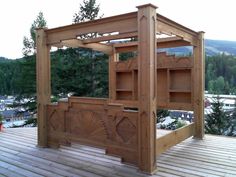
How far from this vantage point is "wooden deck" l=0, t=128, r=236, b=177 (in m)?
3.45

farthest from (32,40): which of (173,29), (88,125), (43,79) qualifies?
(173,29)

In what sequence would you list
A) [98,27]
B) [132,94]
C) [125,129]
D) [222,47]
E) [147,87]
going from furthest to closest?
[222,47] → [132,94] → [98,27] → [125,129] → [147,87]

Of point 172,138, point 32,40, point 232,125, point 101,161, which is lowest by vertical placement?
point 232,125

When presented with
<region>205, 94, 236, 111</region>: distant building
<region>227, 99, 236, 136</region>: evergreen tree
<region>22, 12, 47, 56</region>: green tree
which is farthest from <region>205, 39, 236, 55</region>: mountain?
<region>22, 12, 47, 56</region>: green tree

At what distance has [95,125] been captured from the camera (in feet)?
13.7

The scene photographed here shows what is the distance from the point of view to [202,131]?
5.41 meters

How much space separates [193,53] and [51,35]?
9.87 feet

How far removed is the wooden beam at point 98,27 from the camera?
3688 mm

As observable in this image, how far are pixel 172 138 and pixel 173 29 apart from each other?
74.8 inches

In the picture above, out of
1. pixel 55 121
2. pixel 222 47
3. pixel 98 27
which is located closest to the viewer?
pixel 98 27

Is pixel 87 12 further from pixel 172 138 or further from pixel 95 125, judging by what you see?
pixel 172 138

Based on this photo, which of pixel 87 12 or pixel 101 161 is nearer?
pixel 101 161

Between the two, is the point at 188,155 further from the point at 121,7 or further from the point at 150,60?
the point at 121,7

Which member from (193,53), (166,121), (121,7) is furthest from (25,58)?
(193,53)
